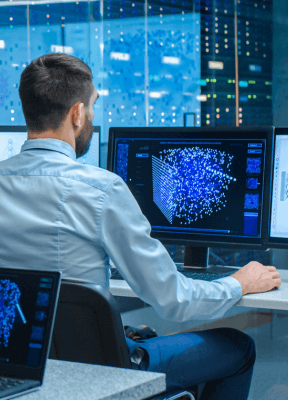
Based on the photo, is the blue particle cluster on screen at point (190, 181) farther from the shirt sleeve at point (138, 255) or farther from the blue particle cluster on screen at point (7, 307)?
the blue particle cluster on screen at point (7, 307)

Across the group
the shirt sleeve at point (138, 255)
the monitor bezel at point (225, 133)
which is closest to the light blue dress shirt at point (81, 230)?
the shirt sleeve at point (138, 255)

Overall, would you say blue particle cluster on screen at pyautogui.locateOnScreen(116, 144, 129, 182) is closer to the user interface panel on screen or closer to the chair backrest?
the user interface panel on screen

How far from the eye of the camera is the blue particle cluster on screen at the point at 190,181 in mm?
1842

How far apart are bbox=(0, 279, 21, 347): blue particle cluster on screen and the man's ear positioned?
571mm

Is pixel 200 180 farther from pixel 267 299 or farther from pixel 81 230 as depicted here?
pixel 81 230

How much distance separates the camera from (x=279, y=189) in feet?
5.89

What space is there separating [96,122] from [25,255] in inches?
116

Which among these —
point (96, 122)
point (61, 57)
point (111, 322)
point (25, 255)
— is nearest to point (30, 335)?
point (111, 322)

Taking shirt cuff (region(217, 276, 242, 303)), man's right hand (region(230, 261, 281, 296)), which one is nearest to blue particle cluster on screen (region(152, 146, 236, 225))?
man's right hand (region(230, 261, 281, 296))

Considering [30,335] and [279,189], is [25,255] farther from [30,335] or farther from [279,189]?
[279,189]

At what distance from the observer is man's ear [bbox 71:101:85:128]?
1310 millimetres

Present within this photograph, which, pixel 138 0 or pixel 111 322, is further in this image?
pixel 138 0

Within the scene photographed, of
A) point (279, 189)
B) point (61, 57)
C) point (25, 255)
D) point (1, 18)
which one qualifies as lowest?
point (25, 255)

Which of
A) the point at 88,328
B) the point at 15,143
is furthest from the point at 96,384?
the point at 15,143
